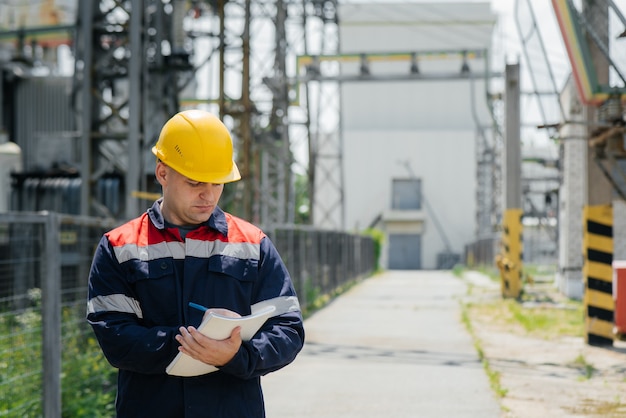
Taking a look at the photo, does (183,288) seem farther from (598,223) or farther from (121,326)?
(598,223)

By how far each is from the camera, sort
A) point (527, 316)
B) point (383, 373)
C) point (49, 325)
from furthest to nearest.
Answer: point (527, 316) < point (383, 373) < point (49, 325)

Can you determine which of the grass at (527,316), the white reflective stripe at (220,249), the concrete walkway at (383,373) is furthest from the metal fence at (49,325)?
the grass at (527,316)

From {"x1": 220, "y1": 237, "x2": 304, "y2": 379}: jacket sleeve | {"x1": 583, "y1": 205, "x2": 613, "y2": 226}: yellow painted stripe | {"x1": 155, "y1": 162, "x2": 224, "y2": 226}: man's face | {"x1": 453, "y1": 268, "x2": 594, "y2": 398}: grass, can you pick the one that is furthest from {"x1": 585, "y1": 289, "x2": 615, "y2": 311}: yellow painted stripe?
{"x1": 155, "y1": 162, "x2": 224, "y2": 226}: man's face

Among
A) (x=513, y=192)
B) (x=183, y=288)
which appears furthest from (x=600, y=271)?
(x=513, y=192)

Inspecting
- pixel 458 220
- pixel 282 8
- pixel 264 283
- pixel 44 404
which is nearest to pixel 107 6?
pixel 282 8

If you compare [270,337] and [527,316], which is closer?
[270,337]

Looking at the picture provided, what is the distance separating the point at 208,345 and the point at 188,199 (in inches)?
20.6

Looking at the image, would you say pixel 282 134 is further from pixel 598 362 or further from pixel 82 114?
pixel 598 362

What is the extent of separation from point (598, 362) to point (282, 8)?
15.4 m

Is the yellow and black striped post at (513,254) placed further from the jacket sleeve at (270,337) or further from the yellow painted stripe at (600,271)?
the jacket sleeve at (270,337)

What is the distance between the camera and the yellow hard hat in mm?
3367

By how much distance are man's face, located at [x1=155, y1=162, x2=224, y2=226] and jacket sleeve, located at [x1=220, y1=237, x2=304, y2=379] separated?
25 centimetres

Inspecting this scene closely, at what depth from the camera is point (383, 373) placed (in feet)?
35.7

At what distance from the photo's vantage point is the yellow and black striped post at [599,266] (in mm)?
12492
